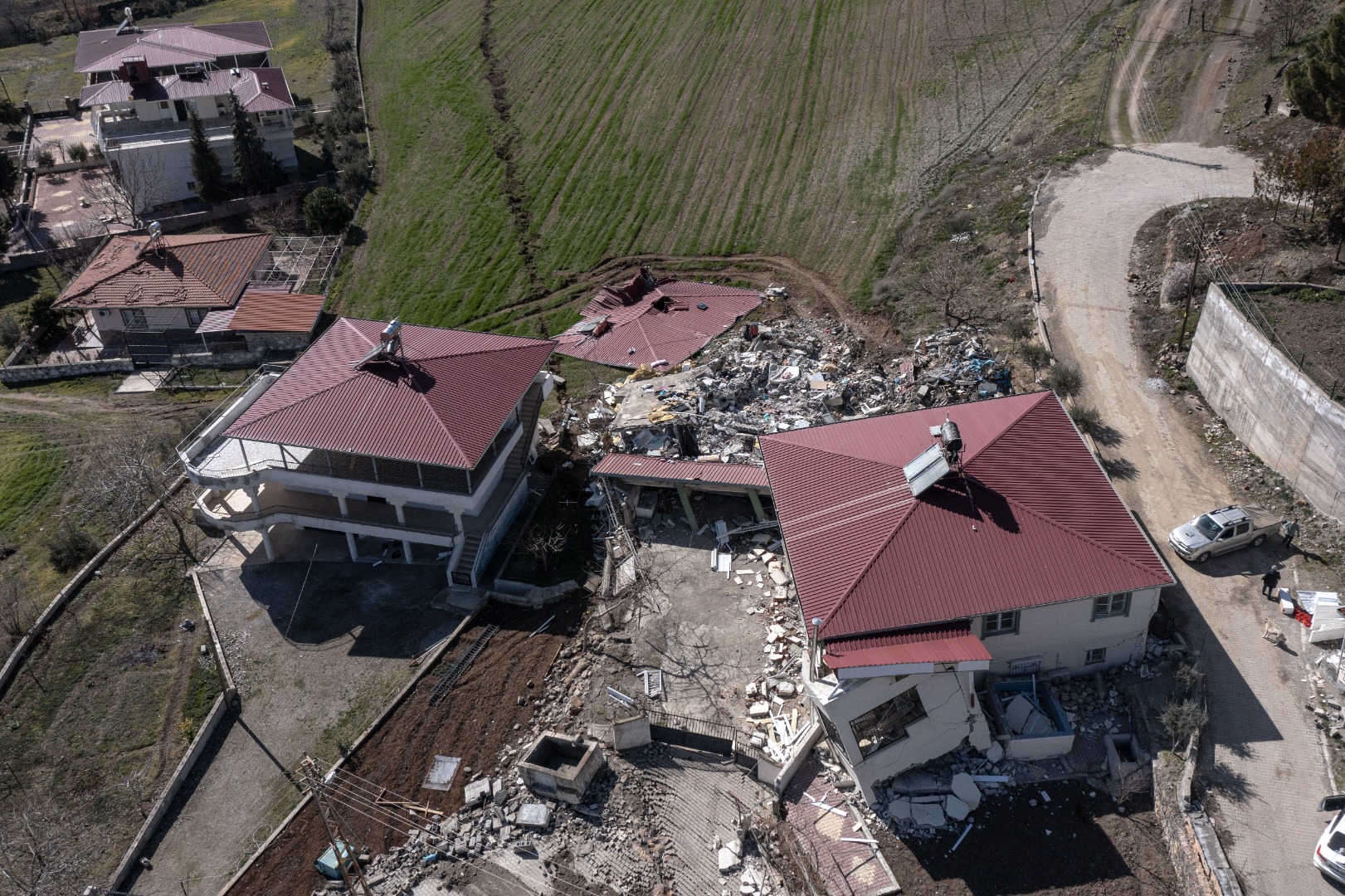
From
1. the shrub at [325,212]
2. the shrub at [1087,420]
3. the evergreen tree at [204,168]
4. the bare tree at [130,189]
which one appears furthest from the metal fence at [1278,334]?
the bare tree at [130,189]

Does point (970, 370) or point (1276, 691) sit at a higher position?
point (970, 370)

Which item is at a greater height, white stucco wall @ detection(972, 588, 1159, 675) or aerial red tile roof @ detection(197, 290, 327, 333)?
white stucco wall @ detection(972, 588, 1159, 675)

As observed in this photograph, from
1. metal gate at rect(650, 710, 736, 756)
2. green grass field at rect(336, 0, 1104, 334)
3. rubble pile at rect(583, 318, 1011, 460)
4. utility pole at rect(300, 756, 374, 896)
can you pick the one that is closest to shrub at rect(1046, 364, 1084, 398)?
rubble pile at rect(583, 318, 1011, 460)

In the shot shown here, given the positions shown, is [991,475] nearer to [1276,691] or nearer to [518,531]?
[1276,691]

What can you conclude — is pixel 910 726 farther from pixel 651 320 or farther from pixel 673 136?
pixel 673 136

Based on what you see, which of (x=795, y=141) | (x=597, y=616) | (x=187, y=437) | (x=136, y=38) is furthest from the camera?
(x=136, y=38)

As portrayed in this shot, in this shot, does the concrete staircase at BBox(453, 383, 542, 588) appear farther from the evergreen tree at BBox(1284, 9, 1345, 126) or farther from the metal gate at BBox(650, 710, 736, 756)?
the evergreen tree at BBox(1284, 9, 1345, 126)

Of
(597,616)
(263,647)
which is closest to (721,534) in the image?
(597,616)
